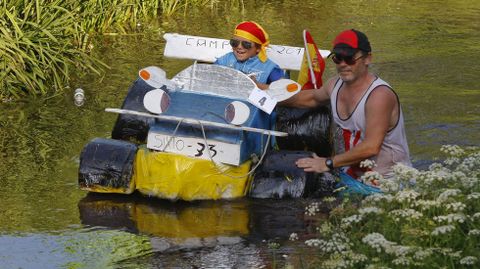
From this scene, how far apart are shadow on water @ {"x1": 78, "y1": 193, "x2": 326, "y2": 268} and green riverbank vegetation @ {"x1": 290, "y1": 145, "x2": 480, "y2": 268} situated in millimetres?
1232

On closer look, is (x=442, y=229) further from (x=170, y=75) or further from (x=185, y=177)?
(x=170, y=75)

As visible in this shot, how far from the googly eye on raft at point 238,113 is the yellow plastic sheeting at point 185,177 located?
434 millimetres

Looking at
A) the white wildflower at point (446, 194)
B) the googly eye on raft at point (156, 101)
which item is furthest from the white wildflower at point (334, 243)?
the googly eye on raft at point (156, 101)

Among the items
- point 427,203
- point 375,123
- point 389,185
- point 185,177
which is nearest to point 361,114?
point 375,123

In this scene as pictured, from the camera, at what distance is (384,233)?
250 inches

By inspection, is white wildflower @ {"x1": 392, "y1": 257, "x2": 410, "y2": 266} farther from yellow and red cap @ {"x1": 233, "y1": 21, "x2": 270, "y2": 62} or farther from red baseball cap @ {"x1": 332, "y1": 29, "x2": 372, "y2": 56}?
yellow and red cap @ {"x1": 233, "y1": 21, "x2": 270, "y2": 62}

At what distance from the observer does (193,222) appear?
346 inches

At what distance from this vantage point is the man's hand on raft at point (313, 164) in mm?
8383

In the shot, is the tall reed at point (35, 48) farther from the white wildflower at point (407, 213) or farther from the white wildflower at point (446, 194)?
the white wildflower at point (446, 194)


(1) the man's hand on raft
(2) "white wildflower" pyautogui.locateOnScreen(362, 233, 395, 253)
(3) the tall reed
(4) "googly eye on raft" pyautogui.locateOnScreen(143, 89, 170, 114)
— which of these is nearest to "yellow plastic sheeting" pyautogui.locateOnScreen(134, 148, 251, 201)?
(4) "googly eye on raft" pyautogui.locateOnScreen(143, 89, 170, 114)

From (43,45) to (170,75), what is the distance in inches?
71.7

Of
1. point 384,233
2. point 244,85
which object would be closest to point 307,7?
point 244,85

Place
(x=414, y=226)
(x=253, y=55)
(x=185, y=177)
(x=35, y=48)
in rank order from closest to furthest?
(x=414, y=226) < (x=185, y=177) < (x=253, y=55) < (x=35, y=48)

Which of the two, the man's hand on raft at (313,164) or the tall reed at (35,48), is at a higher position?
the tall reed at (35,48)
